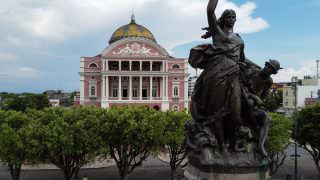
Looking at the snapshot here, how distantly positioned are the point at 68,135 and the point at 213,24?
13475 mm

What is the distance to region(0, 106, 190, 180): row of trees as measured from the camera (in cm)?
1812

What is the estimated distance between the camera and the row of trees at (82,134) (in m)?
18.1

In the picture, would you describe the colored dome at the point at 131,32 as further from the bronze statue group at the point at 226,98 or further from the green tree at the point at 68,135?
the bronze statue group at the point at 226,98

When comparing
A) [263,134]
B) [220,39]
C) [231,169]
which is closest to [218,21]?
[220,39]

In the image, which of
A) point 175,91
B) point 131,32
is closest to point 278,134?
point 175,91

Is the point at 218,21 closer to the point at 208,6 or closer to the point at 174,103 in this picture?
the point at 208,6

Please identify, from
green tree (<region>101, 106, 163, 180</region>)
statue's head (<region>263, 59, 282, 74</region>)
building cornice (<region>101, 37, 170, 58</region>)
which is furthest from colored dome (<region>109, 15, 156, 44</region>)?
statue's head (<region>263, 59, 282, 74</region>)

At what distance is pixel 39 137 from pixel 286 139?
14062mm

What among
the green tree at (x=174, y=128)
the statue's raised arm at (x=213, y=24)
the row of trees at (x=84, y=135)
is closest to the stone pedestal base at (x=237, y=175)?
Answer: the statue's raised arm at (x=213, y=24)

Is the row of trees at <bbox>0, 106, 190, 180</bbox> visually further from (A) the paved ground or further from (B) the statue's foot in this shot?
(B) the statue's foot

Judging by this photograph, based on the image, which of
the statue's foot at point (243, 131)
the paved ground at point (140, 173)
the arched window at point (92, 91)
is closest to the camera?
the statue's foot at point (243, 131)

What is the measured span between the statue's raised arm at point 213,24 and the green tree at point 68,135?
13011 millimetres

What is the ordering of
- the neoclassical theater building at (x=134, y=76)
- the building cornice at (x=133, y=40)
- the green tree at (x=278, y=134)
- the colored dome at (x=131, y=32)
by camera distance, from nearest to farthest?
the green tree at (x=278, y=134), the building cornice at (x=133, y=40), the neoclassical theater building at (x=134, y=76), the colored dome at (x=131, y=32)

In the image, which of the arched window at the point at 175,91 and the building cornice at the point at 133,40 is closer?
the building cornice at the point at 133,40
